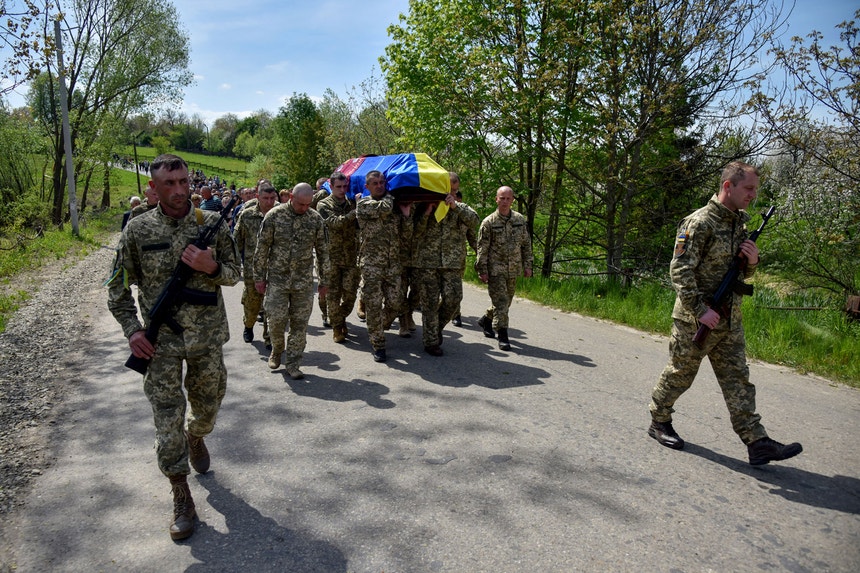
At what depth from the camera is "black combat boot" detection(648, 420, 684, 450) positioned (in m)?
4.50

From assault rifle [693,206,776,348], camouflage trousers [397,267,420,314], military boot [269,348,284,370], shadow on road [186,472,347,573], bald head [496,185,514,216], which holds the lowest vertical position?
shadow on road [186,472,347,573]

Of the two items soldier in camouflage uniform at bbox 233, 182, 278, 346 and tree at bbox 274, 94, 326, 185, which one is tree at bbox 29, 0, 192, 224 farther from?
soldier in camouflage uniform at bbox 233, 182, 278, 346

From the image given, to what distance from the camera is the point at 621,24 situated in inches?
413

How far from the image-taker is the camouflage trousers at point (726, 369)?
423cm

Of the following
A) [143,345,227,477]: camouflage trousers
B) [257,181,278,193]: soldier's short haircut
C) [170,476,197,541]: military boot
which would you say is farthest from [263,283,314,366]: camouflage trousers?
[170,476,197,541]: military boot

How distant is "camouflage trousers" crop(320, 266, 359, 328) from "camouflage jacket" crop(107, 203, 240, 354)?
4.11 metres

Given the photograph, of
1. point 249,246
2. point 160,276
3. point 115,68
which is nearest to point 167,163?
Result: point 160,276

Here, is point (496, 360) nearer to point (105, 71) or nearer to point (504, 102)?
point (504, 102)

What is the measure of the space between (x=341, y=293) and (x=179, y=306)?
4588mm

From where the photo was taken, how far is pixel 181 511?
3326 mm

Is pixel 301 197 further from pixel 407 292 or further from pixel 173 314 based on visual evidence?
pixel 173 314

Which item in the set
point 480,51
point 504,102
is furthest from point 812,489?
point 480,51

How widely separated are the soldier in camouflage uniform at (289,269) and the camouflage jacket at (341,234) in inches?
62.3

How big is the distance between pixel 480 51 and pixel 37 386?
10.8m
